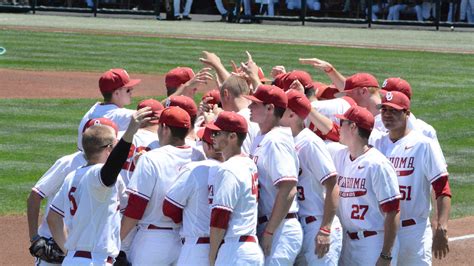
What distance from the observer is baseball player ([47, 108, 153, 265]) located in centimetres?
566

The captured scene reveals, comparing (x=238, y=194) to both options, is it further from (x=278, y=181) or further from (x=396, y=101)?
(x=396, y=101)

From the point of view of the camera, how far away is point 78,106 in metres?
16.0

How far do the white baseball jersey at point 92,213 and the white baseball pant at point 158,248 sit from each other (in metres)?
0.36

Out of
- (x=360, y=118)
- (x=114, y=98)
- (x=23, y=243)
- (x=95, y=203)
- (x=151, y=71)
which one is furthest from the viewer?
(x=151, y=71)

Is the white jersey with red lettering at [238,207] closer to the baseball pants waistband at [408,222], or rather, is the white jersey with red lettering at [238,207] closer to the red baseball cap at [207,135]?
the red baseball cap at [207,135]

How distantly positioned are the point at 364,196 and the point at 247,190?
96 cm

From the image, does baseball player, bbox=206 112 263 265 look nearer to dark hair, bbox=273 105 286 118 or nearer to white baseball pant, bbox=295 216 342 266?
dark hair, bbox=273 105 286 118

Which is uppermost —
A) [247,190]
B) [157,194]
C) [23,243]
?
[247,190]

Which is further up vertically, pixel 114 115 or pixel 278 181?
pixel 114 115

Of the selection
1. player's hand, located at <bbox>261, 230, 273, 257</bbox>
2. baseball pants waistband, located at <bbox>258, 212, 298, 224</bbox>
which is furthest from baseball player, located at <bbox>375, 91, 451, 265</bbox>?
player's hand, located at <bbox>261, 230, 273, 257</bbox>

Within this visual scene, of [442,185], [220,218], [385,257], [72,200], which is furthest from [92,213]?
[442,185]

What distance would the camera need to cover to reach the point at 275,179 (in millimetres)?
6113

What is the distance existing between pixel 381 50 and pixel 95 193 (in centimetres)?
1888

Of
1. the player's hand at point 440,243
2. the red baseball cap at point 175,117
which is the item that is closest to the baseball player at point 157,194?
the red baseball cap at point 175,117
